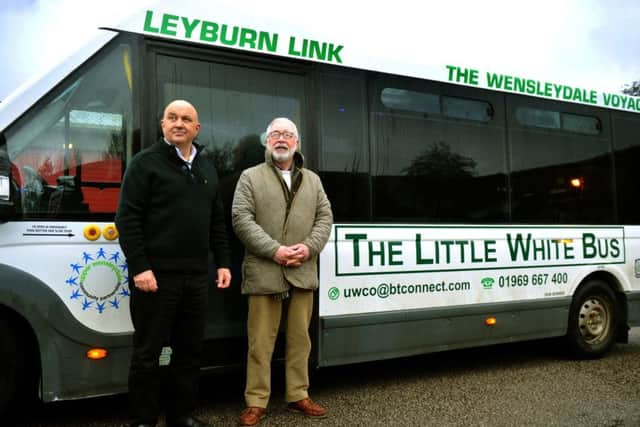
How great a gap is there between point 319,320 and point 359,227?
30.8 inches

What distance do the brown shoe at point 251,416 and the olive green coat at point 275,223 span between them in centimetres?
82

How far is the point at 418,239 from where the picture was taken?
191 inches

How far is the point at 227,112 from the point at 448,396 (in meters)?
2.86

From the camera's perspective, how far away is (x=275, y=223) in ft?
13.1

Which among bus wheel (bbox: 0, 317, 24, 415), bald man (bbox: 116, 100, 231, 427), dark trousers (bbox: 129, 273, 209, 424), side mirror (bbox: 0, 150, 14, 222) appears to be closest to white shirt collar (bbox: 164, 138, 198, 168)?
bald man (bbox: 116, 100, 231, 427)

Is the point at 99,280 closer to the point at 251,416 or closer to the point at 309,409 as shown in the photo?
the point at 251,416

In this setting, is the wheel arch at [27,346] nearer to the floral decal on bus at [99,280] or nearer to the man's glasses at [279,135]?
the floral decal on bus at [99,280]

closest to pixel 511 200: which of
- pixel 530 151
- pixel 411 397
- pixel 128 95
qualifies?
pixel 530 151

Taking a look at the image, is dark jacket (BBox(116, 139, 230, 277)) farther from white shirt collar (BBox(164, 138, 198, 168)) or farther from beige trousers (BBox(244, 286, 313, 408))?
beige trousers (BBox(244, 286, 313, 408))

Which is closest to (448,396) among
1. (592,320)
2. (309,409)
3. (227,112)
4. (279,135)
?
(309,409)

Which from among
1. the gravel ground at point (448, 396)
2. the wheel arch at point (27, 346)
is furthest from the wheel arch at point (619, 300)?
the wheel arch at point (27, 346)

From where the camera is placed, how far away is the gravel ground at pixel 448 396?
4.16 m

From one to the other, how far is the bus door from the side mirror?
100 centimetres

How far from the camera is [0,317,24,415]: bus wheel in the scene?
11.6ft
